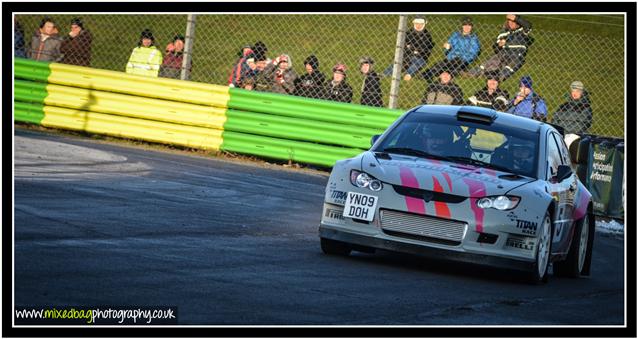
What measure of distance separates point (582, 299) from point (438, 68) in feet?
28.1

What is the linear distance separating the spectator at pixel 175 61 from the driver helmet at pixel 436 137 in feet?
31.6

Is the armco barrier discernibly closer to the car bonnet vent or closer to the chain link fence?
the chain link fence

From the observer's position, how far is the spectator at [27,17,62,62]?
69.8 ft

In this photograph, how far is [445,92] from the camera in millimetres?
17922

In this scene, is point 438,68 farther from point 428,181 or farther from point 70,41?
point 428,181

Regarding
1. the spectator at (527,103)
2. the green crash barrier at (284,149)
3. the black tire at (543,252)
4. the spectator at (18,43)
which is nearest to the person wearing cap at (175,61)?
the green crash barrier at (284,149)

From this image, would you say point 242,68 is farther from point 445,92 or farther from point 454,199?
point 454,199

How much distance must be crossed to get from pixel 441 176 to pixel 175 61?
1094 centimetres

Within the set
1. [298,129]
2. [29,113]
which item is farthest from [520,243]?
[29,113]

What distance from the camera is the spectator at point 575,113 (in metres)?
17.7

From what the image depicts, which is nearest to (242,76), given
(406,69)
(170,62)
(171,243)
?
(170,62)

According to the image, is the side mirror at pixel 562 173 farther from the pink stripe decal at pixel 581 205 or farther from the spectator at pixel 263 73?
the spectator at pixel 263 73

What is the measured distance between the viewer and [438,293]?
891 cm

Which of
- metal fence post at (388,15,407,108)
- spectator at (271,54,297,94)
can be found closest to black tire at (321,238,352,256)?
metal fence post at (388,15,407,108)
